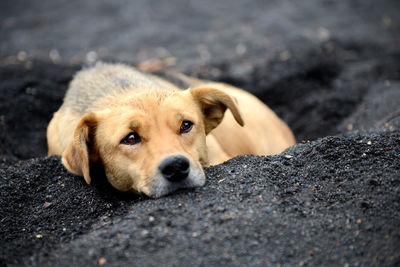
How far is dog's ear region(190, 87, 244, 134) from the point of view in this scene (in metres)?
4.33

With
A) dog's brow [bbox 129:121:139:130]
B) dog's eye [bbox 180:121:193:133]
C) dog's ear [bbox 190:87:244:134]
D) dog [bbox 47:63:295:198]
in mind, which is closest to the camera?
dog [bbox 47:63:295:198]

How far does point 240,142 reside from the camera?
226 inches

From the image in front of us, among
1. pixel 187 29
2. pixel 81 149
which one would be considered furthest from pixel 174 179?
pixel 187 29

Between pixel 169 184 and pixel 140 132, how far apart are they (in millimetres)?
603

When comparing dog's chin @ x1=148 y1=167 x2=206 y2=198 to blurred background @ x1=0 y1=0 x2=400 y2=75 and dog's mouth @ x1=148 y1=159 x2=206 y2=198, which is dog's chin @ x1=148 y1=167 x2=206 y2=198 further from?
blurred background @ x1=0 y1=0 x2=400 y2=75

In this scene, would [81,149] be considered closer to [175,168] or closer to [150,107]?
[150,107]

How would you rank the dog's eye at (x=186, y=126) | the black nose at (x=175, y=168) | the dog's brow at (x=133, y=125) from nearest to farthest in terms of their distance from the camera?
1. the black nose at (x=175, y=168)
2. the dog's brow at (x=133, y=125)
3. the dog's eye at (x=186, y=126)

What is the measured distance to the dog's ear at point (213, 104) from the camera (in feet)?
14.2

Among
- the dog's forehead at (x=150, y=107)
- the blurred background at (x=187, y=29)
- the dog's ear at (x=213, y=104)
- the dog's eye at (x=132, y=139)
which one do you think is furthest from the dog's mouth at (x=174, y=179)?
the blurred background at (x=187, y=29)

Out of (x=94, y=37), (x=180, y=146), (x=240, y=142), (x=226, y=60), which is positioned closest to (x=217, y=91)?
(x=180, y=146)

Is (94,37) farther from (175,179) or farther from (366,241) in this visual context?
(366,241)

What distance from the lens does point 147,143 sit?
373 cm

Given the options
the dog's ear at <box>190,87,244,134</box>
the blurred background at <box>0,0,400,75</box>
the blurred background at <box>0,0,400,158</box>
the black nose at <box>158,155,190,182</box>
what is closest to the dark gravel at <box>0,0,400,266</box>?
the blurred background at <box>0,0,400,158</box>

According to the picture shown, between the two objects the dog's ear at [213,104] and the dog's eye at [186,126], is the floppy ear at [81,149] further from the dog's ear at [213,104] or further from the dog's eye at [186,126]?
the dog's ear at [213,104]
